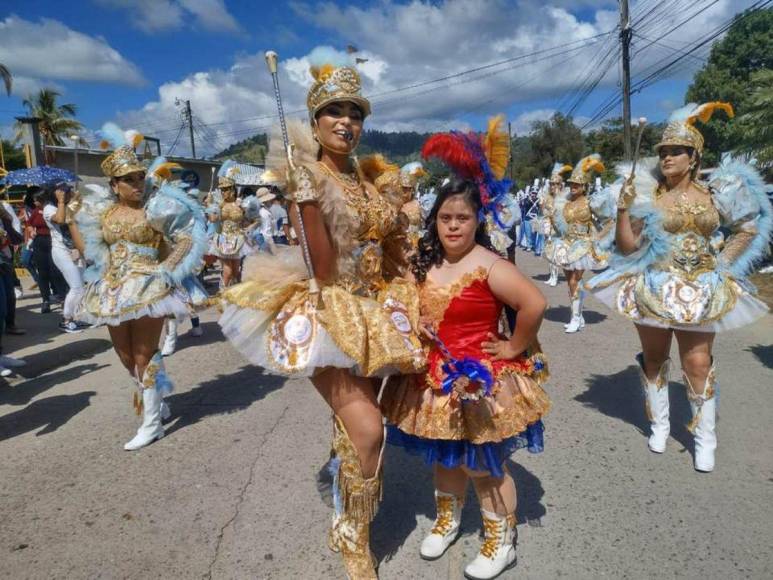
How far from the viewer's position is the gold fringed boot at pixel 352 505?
2.39 m

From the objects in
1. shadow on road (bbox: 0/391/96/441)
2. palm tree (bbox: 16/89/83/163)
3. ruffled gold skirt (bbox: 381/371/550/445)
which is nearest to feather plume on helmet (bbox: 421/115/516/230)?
ruffled gold skirt (bbox: 381/371/550/445)

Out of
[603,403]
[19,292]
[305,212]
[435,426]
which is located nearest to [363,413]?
[435,426]

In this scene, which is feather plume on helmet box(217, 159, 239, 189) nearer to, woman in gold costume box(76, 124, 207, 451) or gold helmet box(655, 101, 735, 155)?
woman in gold costume box(76, 124, 207, 451)

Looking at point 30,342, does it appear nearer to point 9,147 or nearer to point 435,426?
point 435,426

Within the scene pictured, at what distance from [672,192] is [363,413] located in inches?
113

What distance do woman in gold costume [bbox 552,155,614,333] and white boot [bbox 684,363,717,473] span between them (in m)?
3.90

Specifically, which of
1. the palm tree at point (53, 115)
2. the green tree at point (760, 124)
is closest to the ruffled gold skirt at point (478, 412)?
the green tree at point (760, 124)

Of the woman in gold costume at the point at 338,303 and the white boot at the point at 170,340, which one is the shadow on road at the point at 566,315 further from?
the woman in gold costume at the point at 338,303

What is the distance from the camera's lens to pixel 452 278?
8.07ft

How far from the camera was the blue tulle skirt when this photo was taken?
2449 millimetres

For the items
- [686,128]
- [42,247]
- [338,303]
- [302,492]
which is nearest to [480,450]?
[338,303]

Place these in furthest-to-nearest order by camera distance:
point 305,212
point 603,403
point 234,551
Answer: point 603,403, point 234,551, point 305,212

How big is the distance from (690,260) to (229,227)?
23.6 ft

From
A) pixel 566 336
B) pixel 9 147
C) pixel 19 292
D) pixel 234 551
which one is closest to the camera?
pixel 234 551
